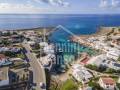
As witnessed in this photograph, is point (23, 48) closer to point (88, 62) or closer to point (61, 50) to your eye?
point (61, 50)

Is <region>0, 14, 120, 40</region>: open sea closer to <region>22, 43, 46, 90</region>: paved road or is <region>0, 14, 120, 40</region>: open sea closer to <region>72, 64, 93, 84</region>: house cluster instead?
<region>22, 43, 46, 90</region>: paved road

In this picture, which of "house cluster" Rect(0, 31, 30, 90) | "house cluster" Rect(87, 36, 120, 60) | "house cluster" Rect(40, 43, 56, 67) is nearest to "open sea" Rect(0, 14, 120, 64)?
"house cluster" Rect(87, 36, 120, 60)

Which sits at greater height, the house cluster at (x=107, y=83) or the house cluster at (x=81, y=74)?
the house cluster at (x=81, y=74)

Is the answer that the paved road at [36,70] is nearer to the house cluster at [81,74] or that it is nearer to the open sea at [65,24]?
the house cluster at [81,74]

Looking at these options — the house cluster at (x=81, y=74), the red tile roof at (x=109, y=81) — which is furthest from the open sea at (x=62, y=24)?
the red tile roof at (x=109, y=81)

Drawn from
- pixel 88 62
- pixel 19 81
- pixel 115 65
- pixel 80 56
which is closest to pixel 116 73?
pixel 115 65

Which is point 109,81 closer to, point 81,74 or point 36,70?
point 81,74

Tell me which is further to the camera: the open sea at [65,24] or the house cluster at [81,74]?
the open sea at [65,24]

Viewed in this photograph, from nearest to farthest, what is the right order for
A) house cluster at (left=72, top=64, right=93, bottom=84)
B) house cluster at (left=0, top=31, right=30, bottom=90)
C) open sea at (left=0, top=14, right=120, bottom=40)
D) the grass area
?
the grass area → house cluster at (left=0, top=31, right=30, bottom=90) → house cluster at (left=72, top=64, right=93, bottom=84) → open sea at (left=0, top=14, right=120, bottom=40)
